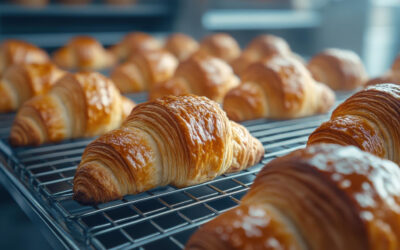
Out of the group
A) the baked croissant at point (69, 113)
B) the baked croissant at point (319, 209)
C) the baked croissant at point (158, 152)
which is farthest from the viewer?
the baked croissant at point (69, 113)

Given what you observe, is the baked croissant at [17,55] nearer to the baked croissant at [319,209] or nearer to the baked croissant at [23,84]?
the baked croissant at [23,84]

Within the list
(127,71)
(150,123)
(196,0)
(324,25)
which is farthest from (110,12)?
(150,123)

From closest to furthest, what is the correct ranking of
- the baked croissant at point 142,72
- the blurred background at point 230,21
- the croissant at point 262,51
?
1. the baked croissant at point 142,72
2. the croissant at point 262,51
3. the blurred background at point 230,21

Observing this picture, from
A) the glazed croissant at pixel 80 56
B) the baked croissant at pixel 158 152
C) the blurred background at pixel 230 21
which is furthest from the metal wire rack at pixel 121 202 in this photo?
the blurred background at pixel 230 21

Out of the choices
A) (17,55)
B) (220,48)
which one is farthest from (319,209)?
(220,48)

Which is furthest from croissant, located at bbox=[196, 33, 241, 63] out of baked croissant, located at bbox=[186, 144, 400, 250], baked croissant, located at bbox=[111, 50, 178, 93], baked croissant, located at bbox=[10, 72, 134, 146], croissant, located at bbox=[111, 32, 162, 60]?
baked croissant, located at bbox=[186, 144, 400, 250]

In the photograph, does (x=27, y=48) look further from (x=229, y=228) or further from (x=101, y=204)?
(x=229, y=228)
